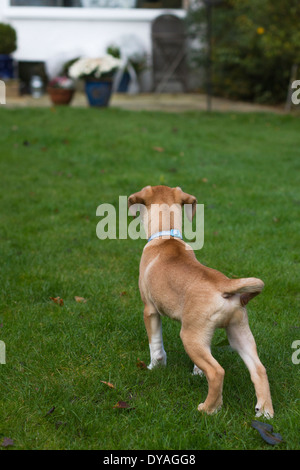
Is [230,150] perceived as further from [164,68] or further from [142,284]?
[164,68]

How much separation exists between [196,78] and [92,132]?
8.94 meters

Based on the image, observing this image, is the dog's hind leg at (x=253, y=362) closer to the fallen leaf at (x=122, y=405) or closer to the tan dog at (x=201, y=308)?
the tan dog at (x=201, y=308)

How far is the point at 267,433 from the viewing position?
2.80 m

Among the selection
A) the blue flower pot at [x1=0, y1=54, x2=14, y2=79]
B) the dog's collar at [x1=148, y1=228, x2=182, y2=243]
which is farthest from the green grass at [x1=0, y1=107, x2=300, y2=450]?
the blue flower pot at [x1=0, y1=54, x2=14, y2=79]

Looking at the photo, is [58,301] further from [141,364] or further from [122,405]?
[122,405]

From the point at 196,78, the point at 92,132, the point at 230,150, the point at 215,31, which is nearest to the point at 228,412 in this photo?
the point at 230,150

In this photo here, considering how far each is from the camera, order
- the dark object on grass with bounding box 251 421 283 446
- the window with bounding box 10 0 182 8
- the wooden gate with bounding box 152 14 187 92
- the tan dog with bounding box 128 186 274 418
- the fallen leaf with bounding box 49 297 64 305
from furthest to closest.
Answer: the window with bounding box 10 0 182 8 → the wooden gate with bounding box 152 14 187 92 → the fallen leaf with bounding box 49 297 64 305 → the tan dog with bounding box 128 186 274 418 → the dark object on grass with bounding box 251 421 283 446

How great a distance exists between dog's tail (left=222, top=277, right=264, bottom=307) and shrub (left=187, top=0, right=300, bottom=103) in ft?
35.5

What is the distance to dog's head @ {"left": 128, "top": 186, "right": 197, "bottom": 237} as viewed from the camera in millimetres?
3602

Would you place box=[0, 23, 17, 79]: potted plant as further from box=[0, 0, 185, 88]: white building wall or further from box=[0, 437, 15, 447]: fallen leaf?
box=[0, 437, 15, 447]: fallen leaf

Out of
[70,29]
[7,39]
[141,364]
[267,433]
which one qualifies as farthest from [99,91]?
[267,433]

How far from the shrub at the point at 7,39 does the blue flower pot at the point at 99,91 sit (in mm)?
4263

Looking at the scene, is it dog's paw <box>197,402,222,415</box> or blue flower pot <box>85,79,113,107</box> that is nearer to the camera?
dog's paw <box>197,402,222,415</box>

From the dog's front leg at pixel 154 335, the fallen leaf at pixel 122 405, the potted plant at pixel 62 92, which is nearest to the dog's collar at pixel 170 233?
the dog's front leg at pixel 154 335
